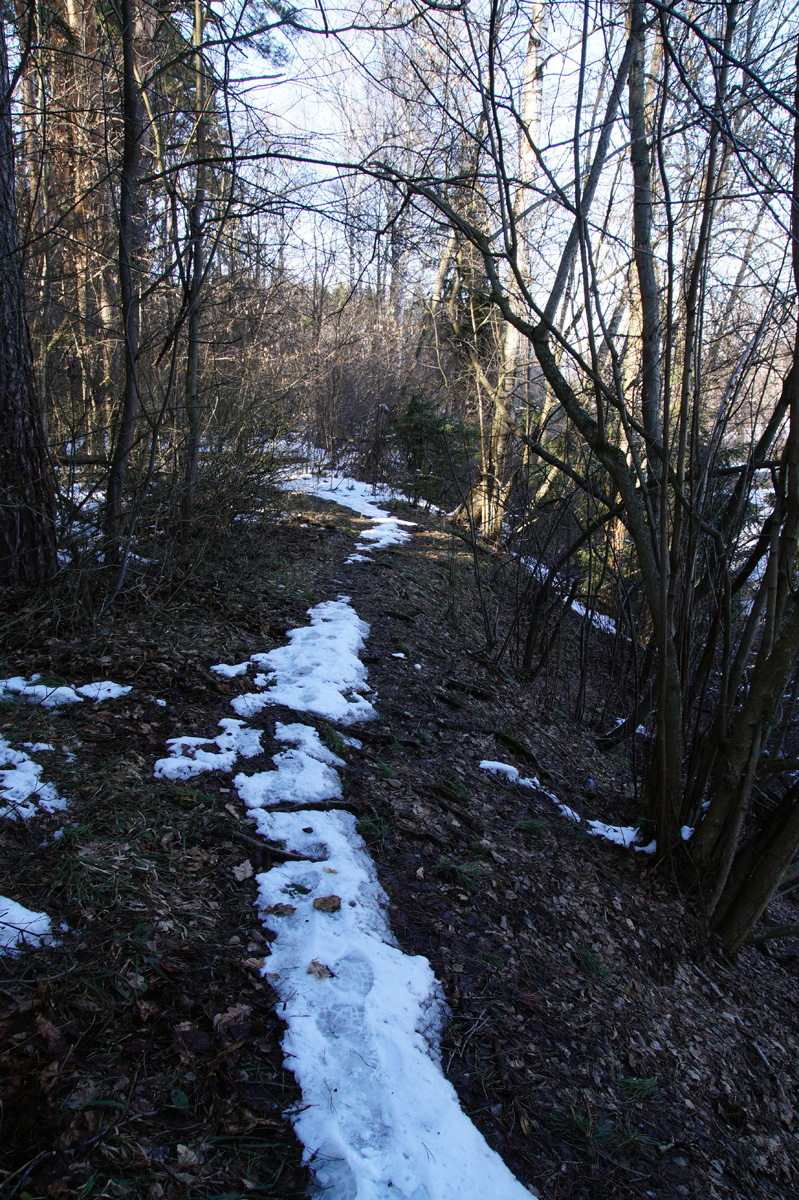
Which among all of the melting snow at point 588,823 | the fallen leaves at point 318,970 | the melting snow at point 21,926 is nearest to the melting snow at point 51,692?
the melting snow at point 21,926

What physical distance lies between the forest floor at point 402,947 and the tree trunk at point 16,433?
36cm

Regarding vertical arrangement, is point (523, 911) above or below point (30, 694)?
below

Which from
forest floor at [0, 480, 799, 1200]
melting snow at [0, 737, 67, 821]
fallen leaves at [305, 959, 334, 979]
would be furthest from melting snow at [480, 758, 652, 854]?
melting snow at [0, 737, 67, 821]

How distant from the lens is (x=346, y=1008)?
1895 mm

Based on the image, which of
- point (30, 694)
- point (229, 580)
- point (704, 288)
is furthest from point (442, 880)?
point (229, 580)

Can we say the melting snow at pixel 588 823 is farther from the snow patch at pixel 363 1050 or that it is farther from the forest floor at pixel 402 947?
the snow patch at pixel 363 1050

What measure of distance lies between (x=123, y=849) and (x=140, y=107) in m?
4.37

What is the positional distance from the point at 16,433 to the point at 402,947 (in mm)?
3615

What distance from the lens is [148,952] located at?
1.88 meters

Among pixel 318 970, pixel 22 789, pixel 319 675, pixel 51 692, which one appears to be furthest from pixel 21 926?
pixel 319 675

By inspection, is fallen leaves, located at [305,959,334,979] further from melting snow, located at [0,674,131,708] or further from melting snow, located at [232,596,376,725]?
melting snow, located at [0,674,131,708]

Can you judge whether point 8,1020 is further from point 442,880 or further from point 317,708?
point 317,708

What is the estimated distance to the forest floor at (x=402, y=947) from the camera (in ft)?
4.86

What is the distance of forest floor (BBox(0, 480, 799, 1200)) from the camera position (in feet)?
4.86
